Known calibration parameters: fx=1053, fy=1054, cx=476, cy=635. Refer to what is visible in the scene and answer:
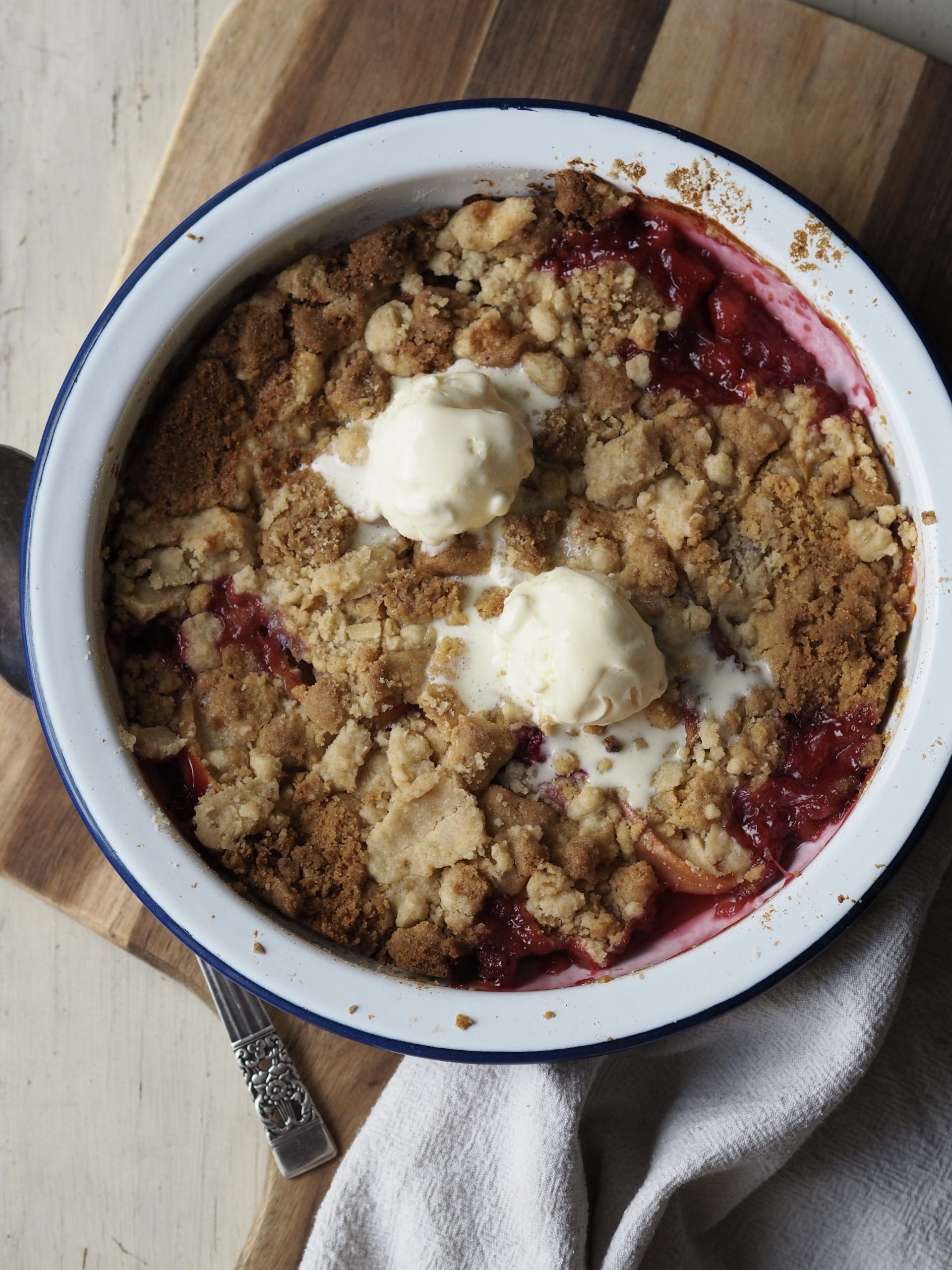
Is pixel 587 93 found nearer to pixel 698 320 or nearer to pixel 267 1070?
pixel 698 320

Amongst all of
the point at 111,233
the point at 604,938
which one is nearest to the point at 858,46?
the point at 111,233

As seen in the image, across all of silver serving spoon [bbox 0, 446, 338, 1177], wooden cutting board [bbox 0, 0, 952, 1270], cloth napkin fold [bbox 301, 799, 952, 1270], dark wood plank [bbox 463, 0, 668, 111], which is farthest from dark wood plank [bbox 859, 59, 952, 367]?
silver serving spoon [bbox 0, 446, 338, 1177]

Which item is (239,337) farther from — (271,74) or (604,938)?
(604,938)

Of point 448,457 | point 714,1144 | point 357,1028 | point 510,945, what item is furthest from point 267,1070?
point 448,457

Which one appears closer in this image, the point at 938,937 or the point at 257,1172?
the point at 938,937

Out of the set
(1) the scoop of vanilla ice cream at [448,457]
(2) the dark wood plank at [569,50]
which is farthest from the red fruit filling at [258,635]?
(2) the dark wood plank at [569,50]

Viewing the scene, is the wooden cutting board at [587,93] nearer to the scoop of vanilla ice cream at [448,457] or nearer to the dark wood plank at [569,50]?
the dark wood plank at [569,50]
